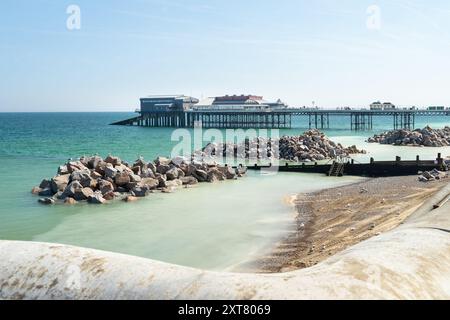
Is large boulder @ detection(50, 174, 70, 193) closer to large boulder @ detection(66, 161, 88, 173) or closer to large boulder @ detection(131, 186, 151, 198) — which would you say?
large boulder @ detection(66, 161, 88, 173)

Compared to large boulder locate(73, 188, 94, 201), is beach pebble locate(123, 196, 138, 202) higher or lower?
lower

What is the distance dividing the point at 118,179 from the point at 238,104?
8370 centimetres

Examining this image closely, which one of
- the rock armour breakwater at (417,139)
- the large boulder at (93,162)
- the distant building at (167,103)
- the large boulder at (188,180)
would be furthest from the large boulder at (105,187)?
the distant building at (167,103)

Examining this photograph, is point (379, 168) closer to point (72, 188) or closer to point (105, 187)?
point (105, 187)

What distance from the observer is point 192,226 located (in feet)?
57.1

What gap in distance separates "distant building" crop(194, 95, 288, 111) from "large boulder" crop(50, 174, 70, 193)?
72.4 metres

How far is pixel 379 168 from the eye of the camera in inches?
1217

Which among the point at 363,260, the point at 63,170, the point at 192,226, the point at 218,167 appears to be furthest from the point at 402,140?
the point at 363,260

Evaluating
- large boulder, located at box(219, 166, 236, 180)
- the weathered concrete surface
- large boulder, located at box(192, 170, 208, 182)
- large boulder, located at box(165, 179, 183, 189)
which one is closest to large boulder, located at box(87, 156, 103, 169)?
large boulder, located at box(165, 179, 183, 189)

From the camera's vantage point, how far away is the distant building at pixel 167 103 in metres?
105

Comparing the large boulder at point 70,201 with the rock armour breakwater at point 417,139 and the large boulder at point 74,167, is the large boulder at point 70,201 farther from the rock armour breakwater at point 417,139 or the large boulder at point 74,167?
the rock armour breakwater at point 417,139

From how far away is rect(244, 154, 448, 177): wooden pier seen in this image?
29.7m
